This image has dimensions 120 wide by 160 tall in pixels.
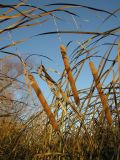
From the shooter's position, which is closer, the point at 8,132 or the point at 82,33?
the point at 82,33

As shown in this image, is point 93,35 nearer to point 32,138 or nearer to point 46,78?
point 46,78

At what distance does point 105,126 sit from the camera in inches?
48.6

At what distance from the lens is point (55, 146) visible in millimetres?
1239

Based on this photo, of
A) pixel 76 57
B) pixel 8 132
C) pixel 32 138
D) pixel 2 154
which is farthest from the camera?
pixel 8 132

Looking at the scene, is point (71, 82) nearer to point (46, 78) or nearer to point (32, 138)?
point (46, 78)

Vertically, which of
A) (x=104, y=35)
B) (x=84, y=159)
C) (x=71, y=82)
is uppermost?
(x=104, y=35)

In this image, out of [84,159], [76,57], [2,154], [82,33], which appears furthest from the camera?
[2,154]

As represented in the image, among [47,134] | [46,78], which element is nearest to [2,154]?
[47,134]

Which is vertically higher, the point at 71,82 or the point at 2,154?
the point at 71,82

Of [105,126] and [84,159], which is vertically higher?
[105,126]

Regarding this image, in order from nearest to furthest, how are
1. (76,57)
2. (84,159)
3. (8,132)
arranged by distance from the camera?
(84,159)
(76,57)
(8,132)

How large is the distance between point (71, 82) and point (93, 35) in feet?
0.59

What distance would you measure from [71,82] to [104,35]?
206 millimetres

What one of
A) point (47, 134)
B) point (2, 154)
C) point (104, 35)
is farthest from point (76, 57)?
point (2, 154)
